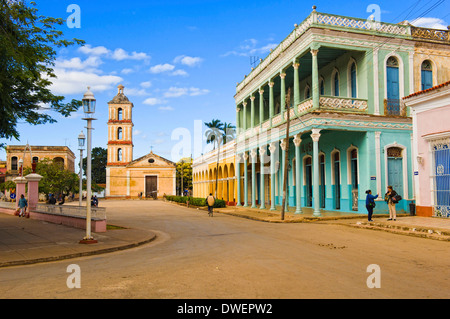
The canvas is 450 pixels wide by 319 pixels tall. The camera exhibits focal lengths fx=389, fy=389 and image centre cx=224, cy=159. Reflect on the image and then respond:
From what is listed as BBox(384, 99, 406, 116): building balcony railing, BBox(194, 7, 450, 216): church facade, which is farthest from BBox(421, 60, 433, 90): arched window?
BBox(384, 99, 406, 116): building balcony railing

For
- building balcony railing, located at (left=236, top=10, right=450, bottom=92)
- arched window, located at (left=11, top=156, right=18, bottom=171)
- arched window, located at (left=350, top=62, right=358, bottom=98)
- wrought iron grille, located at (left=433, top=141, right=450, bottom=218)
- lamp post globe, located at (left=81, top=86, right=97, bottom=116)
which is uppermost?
building balcony railing, located at (left=236, top=10, right=450, bottom=92)

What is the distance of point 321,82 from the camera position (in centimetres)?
2419

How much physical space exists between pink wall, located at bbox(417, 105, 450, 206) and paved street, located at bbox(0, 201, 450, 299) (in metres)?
6.12

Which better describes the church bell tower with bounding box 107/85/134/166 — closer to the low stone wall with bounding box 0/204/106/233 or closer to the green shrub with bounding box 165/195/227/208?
the green shrub with bounding box 165/195/227/208

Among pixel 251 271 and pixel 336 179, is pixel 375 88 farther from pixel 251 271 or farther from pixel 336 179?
pixel 251 271

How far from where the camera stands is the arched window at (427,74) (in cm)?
2086

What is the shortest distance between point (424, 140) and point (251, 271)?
12756mm

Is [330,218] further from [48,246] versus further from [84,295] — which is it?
[84,295]

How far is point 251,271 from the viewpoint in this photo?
6801 mm

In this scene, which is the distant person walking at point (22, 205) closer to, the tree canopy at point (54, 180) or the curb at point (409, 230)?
the tree canopy at point (54, 180)

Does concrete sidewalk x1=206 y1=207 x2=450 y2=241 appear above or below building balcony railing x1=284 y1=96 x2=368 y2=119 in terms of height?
below

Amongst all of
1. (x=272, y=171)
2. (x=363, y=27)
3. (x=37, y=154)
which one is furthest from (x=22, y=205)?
(x=37, y=154)

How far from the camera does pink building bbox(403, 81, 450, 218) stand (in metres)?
15.4
